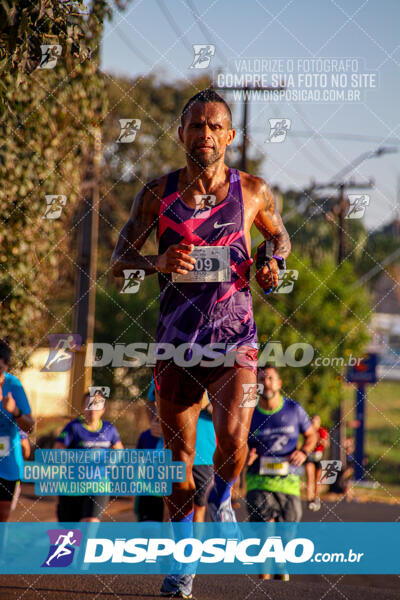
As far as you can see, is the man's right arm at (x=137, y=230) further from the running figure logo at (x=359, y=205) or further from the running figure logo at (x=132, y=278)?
the running figure logo at (x=359, y=205)

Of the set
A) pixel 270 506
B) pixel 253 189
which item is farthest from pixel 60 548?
pixel 253 189

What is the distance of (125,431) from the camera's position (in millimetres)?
17578

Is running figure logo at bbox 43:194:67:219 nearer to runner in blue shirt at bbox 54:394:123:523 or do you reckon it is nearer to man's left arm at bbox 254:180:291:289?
runner in blue shirt at bbox 54:394:123:523

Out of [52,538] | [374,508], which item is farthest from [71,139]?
[374,508]

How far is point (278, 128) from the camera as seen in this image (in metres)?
4.52

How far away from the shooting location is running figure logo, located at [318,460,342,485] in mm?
5191

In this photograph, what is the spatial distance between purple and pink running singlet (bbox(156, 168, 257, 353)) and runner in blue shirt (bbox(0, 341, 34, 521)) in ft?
5.27

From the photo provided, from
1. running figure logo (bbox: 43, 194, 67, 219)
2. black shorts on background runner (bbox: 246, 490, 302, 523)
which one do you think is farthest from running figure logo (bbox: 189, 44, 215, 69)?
black shorts on background runner (bbox: 246, 490, 302, 523)

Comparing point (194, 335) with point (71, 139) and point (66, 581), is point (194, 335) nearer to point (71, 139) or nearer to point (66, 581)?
point (66, 581)

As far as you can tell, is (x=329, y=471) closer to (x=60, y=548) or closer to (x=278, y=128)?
(x=60, y=548)

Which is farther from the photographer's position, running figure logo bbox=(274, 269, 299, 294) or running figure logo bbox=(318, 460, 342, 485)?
running figure logo bbox=(318, 460, 342, 485)

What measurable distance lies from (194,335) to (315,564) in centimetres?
153

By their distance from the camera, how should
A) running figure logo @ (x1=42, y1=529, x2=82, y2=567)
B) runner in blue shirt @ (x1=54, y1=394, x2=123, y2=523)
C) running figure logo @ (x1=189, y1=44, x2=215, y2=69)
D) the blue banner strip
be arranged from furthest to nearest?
runner in blue shirt @ (x1=54, y1=394, x2=123, y2=523) < running figure logo @ (x1=42, y1=529, x2=82, y2=567) < running figure logo @ (x1=189, y1=44, x2=215, y2=69) < the blue banner strip

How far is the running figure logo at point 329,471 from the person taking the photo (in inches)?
204
